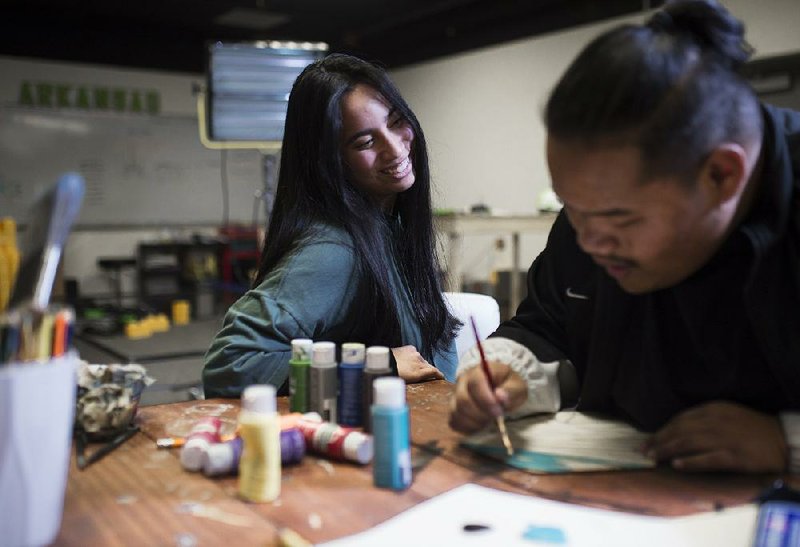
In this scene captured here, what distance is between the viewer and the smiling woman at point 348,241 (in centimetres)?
125

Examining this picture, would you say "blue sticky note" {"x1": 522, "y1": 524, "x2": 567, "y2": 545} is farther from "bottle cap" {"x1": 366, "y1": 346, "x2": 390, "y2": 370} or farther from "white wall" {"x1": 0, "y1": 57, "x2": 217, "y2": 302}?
"white wall" {"x1": 0, "y1": 57, "x2": 217, "y2": 302}

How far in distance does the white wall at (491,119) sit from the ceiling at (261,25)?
0.45ft

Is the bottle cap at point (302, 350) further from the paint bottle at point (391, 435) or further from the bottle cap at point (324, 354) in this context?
the paint bottle at point (391, 435)

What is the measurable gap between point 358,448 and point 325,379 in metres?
0.16

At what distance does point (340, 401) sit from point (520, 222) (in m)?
3.39

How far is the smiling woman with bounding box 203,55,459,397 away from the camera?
1.25 meters

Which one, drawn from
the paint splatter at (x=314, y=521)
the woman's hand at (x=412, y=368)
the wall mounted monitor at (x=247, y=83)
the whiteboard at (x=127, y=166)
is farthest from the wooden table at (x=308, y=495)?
the whiteboard at (x=127, y=166)

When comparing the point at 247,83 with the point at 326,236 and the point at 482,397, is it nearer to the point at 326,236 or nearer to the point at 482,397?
the point at 326,236

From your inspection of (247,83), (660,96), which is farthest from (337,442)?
(247,83)

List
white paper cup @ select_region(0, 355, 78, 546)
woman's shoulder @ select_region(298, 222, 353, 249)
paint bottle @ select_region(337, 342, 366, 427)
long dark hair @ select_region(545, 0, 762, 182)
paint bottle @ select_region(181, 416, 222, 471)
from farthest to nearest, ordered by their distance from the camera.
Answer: woman's shoulder @ select_region(298, 222, 353, 249) < paint bottle @ select_region(337, 342, 366, 427) < paint bottle @ select_region(181, 416, 222, 471) < long dark hair @ select_region(545, 0, 762, 182) < white paper cup @ select_region(0, 355, 78, 546)

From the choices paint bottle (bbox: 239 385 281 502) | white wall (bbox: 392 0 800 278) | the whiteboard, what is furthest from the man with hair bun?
the whiteboard

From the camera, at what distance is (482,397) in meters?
0.88

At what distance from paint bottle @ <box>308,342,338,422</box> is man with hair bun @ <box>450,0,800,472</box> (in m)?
0.16

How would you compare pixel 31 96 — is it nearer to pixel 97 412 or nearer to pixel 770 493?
pixel 97 412
